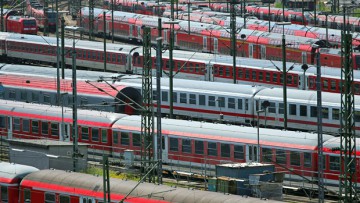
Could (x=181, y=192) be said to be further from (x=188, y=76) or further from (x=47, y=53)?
(x=47, y=53)

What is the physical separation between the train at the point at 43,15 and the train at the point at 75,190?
5799 cm

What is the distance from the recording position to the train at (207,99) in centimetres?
6412

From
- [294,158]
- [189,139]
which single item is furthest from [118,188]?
[189,139]

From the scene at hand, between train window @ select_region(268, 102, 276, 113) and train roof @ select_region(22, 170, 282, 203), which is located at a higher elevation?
train roof @ select_region(22, 170, 282, 203)

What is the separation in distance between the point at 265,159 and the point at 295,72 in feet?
73.7

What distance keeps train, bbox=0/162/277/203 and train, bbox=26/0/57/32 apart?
190 ft

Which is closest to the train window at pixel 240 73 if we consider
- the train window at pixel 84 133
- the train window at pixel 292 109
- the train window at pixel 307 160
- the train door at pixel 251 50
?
the train window at pixel 292 109

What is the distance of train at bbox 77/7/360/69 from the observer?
288 ft

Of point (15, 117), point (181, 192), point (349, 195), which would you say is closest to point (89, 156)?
point (15, 117)

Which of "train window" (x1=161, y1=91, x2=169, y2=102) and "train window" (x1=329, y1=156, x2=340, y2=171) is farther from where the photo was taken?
"train window" (x1=161, y1=91, x2=169, y2=102)

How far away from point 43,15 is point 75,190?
246 feet

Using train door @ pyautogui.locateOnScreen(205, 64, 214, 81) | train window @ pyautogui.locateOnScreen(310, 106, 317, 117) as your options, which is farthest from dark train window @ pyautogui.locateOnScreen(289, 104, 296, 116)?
train door @ pyautogui.locateOnScreen(205, 64, 214, 81)

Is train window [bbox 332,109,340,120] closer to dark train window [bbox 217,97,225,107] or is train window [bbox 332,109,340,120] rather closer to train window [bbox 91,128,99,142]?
dark train window [bbox 217,97,225,107]

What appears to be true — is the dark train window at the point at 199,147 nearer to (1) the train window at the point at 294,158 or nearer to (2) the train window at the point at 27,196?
(1) the train window at the point at 294,158
